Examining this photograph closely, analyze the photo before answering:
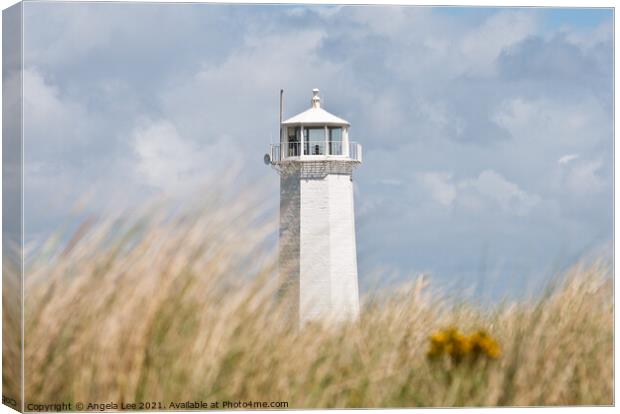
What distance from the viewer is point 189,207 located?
9.26 meters

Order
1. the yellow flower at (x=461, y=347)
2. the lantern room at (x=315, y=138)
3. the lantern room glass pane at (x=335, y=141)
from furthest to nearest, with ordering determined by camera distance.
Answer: the lantern room glass pane at (x=335, y=141) → the lantern room at (x=315, y=138) → the yellow flower at (x=461, y=347)

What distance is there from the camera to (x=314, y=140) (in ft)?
67.1

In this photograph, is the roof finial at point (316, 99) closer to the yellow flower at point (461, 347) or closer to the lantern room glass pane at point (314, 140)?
the lantern room glass pane at point (314, 140)

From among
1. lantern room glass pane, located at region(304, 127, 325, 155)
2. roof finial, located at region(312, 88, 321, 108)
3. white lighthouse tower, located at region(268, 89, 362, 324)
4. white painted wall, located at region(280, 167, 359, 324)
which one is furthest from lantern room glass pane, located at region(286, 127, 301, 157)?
roof finial, located at region(312, 88, 321, 108)

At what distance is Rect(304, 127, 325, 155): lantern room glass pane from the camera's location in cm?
2041

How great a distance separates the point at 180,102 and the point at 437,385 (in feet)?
32.3

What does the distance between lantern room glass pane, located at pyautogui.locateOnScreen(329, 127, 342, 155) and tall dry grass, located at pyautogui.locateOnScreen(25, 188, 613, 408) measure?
10505 millimetres

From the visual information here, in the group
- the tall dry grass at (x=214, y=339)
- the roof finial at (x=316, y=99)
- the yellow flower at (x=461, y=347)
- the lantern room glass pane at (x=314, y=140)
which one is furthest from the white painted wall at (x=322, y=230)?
the yellow flower at (x=461, y=347)

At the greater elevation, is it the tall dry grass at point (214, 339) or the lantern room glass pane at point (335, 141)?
the lantern room glass pane at point (335, 141)

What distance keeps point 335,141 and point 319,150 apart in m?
0.28

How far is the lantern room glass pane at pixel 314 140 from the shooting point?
20406 millimetres

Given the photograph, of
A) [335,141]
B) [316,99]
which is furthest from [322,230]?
[316,99]

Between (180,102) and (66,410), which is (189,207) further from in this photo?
(180,102)

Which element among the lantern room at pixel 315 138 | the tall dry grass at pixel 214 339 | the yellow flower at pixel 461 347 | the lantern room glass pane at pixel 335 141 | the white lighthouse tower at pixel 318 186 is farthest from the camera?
the lantern room glass pane at pixel 335 141
